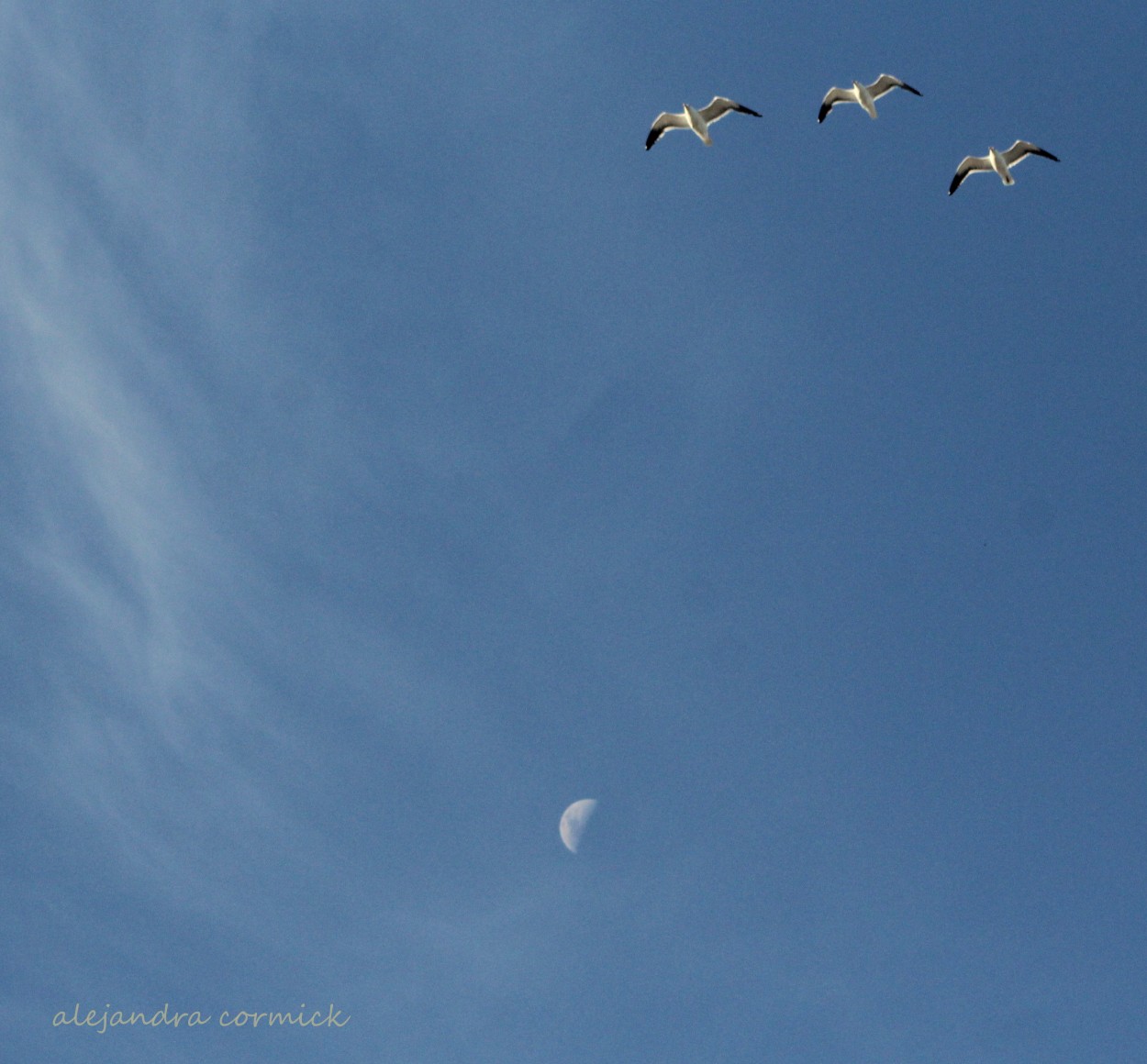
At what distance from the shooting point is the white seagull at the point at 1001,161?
2795 inches

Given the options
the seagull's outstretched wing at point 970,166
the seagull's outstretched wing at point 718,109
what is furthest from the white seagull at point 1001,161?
the seagull's outstretched wing at point 718,109

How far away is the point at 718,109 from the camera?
2756 inches

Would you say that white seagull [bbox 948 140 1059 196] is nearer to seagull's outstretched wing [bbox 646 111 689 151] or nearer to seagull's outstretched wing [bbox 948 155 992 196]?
seagull's outstretched wing [bbox 948 155 992 196]

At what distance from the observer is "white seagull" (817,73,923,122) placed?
70125 millimetres

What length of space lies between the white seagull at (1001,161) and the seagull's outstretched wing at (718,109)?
60.4ft

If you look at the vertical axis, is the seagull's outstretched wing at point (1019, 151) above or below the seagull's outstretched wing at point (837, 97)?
below

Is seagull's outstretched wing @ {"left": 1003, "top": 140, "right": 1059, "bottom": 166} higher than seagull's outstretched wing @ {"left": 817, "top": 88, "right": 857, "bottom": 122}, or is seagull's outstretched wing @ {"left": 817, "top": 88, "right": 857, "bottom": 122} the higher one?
seagull's outstretched wing @ {"left": 817, "top": 88, "right": 857, "bottom": 122}

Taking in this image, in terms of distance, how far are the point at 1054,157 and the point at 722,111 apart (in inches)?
1044

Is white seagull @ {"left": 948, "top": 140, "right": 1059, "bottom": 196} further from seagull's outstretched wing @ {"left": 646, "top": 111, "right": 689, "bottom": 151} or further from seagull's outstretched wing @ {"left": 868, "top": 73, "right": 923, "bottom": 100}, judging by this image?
seagull's outstretched wing @ {"left": 646, "top": 111, "right": 689, "bottom": 151}

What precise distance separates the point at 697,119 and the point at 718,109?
2071mm

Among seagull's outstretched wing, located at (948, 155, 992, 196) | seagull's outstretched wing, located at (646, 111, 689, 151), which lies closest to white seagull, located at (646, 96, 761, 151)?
seagull's outstretched wing, located at (646, 111, 689, 151)

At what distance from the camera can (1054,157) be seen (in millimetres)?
69312

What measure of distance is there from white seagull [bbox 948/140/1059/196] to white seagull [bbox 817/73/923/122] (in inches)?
320

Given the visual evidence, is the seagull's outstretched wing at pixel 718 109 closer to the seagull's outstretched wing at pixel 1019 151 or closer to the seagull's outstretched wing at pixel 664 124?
the seagull's outstretched wing at pixel 664 124
